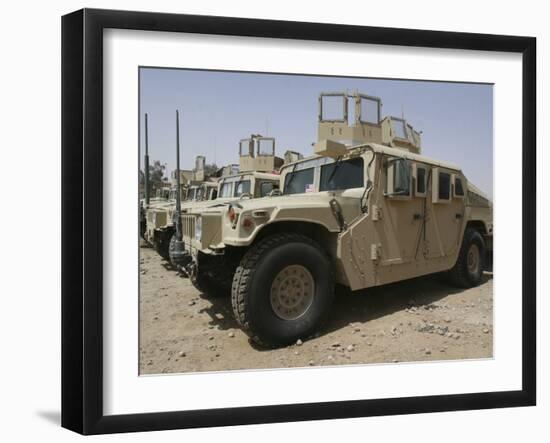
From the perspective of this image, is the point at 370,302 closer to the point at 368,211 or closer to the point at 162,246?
the point at 368,211

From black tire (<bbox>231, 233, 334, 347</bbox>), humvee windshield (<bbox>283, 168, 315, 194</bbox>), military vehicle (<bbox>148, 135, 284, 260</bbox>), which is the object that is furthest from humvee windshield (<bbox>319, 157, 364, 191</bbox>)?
black tire (<bbox>231, 233, 334, 347</bbox>)

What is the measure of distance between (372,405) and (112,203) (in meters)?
2.07

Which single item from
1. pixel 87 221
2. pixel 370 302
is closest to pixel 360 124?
pixel 370 302

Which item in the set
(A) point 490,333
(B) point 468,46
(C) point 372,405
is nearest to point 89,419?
(C) point 372,405

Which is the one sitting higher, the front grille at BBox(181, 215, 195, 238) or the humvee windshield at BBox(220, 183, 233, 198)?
the humvee windshield at BBox(220, 183, 233, 198)

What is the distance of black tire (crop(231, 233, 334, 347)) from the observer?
2.79 meters

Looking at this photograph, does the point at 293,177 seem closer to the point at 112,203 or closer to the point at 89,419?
the point at 112,203

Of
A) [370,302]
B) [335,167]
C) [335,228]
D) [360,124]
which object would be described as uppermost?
[360,124]

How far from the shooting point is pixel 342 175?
3578 mm

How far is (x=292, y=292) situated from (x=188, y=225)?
1.04 metres

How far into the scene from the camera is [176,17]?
254 cm

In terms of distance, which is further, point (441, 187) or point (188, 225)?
point (441, 187)

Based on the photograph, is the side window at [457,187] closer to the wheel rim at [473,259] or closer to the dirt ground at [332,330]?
the wheel rim at [473,259]

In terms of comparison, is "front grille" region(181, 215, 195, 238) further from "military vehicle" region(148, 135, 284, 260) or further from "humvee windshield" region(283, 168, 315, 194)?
"humvee windshield" region(283, 168, 315, 194)
